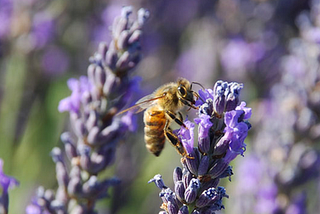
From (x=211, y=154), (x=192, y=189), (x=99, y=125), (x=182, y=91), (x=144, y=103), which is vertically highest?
(x=144, y=103)

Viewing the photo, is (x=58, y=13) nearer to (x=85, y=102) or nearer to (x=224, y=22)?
A: (x=224, y=22)

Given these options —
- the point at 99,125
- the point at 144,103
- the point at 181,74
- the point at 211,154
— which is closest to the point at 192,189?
the point at 211,154

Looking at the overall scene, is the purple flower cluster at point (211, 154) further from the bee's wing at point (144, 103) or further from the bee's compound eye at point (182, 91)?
the bee's wing at point (144, 103)

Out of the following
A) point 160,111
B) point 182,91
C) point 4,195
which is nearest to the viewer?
point 4,195

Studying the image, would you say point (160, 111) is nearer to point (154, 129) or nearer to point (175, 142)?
point (154, 129)

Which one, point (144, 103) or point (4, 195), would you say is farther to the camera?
point (144, 103)

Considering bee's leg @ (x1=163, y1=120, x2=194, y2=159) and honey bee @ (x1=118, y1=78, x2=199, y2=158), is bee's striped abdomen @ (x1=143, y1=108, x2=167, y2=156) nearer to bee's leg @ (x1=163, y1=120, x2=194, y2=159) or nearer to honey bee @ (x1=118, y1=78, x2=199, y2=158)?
honey bee @ (x1=118, y1=78, x2=199, y2=158)

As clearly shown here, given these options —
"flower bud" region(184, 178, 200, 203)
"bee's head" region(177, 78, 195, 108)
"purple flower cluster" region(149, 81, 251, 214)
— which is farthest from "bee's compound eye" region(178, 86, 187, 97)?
"flower bud" region(184, 178, 200, 203)
